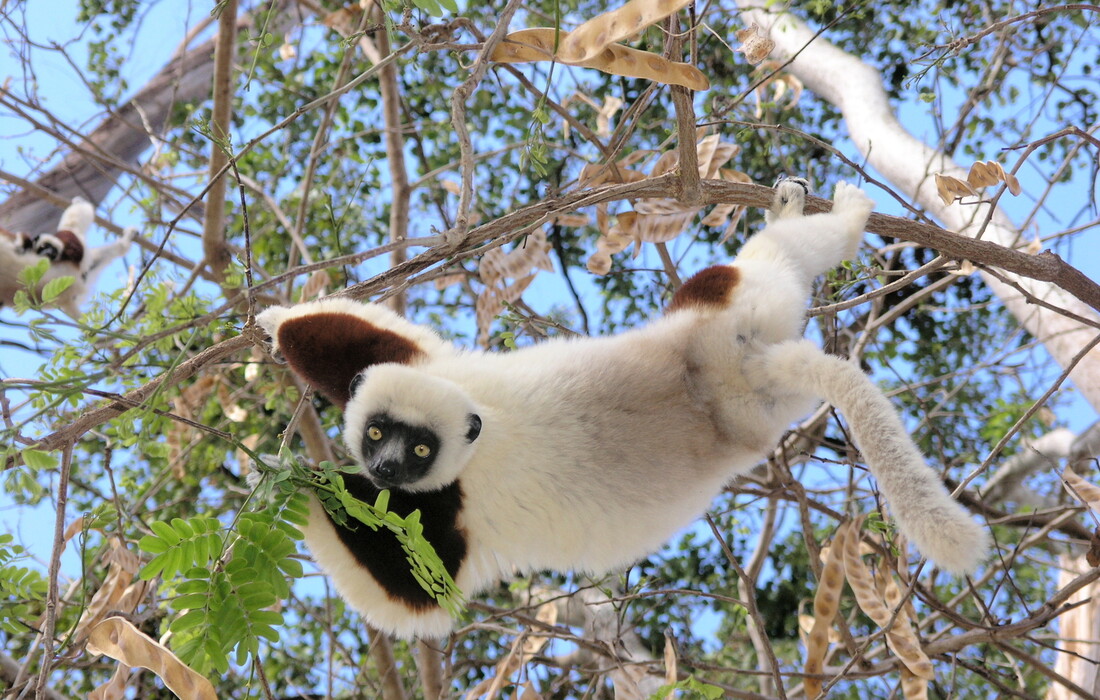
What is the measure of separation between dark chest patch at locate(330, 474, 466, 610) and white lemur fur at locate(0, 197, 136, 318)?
4.37m

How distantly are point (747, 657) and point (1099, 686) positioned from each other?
1661 mm

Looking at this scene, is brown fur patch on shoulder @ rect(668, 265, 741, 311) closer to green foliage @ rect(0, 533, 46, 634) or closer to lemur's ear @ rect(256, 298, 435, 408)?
lemur's ear @ rect(256, 298, 435, 408)

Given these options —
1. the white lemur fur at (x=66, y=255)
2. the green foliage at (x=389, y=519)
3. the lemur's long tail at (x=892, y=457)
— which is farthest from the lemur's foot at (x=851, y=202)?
the white lemur fur at (x=66, y=255)

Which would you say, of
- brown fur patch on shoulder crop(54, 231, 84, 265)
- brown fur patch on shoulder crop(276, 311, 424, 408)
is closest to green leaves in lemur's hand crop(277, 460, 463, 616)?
brown fur patch on shoulder crop(276, 311, 424, 408)

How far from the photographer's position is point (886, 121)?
4.66 metres

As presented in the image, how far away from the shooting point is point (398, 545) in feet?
6.98

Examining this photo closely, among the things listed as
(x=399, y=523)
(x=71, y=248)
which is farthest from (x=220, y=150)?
(x=71, y=248)

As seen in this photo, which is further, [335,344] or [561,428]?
[335,344]

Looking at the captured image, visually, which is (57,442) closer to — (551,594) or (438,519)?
(438,519)

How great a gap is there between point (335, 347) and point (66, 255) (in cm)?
476

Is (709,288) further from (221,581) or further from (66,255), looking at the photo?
(66,255)

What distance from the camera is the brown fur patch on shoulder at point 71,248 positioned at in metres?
5.98

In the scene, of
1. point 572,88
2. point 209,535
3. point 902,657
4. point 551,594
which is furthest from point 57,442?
point 572,88

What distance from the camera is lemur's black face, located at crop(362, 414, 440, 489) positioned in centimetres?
191
